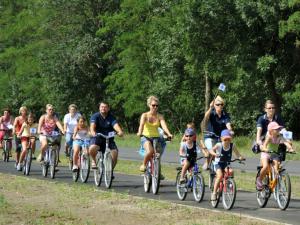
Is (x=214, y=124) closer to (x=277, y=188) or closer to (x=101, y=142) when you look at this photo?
(x=277, y=188)

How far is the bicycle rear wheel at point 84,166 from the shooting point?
63.1 feet

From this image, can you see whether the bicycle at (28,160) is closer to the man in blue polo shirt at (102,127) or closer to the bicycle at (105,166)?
the bicycle at (105,166)

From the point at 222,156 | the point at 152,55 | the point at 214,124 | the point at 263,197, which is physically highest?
the point at 152,55

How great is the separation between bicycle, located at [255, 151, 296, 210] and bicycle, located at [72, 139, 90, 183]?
19.3ft

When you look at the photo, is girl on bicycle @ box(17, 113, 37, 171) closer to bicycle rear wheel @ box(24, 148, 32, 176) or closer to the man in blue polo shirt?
bicycle rear wheel @ box(24, 148, 32, 176)

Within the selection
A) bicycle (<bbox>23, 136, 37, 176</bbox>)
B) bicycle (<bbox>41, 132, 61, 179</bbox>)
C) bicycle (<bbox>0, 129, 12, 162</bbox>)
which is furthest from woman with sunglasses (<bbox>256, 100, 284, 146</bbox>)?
bicycle (<bbox>0, 129, 12, 162</bbox>)

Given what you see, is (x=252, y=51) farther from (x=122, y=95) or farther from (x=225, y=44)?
(x=122, y=95)

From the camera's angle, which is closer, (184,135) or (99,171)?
(184,135)

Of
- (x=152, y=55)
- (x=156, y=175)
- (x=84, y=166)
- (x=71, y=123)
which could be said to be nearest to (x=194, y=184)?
(x=156, y=175)

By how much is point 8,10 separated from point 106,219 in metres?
76.7

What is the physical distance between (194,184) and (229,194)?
4.60 feet

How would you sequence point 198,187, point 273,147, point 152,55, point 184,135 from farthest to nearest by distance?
point 152,55 → point 184,135 → point 198,187 → point 273,147

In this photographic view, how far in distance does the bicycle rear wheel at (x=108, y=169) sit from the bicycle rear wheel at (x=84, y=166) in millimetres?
1124

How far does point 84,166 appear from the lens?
19438 millimetres
